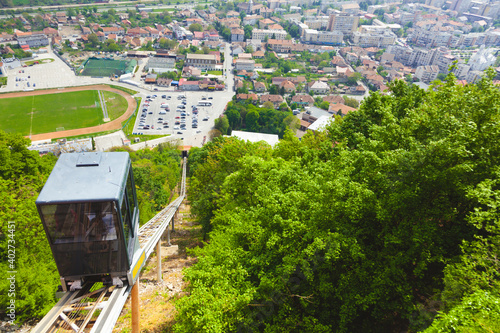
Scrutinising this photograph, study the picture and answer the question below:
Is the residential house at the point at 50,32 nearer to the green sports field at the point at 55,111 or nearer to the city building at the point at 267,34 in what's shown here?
the green sports field at the point at 55,111

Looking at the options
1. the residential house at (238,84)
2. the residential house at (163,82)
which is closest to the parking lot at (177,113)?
the residential house at (163,82)

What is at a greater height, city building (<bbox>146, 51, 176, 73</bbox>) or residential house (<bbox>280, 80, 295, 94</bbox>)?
city building (<bbox>146, 51, 176, 73</bbox>)

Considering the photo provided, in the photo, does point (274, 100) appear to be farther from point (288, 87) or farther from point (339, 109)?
point (339, 109)

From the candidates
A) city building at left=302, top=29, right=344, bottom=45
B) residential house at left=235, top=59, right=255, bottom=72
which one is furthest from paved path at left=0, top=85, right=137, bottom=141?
city building at left=302, top=29, right=344, bottom=45

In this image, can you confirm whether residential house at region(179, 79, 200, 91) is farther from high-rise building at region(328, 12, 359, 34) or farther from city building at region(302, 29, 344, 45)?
high-rise building at region(328, 12, 359, 34)

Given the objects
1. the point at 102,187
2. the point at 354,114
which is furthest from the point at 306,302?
the point at 354,114

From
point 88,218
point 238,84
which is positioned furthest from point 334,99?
point 88,218
